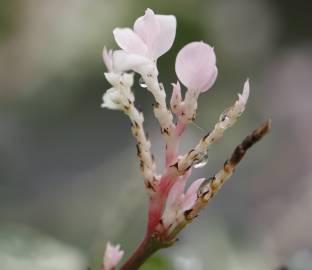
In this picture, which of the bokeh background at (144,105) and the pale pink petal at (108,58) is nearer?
the pale pink petal at (108,58)

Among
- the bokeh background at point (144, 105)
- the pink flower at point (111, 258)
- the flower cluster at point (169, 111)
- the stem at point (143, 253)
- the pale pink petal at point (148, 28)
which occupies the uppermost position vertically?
the pale pink petal at point (148, 28)

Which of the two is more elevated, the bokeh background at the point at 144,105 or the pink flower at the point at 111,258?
the pink flower at the point at 111,258

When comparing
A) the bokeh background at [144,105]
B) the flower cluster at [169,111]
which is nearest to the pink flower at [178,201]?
the flower cluster at [169,111]

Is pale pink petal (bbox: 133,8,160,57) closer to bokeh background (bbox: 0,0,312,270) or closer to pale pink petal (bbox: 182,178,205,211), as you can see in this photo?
pale pink petal (bbox: 182,178,205,211)

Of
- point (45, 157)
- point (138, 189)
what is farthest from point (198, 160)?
point (45, 157)

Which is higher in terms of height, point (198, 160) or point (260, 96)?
point (198, 160)

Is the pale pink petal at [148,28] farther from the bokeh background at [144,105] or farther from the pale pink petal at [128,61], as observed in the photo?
the bokeh background at [144,105]

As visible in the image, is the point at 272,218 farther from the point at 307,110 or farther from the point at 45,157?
the point at 45,157

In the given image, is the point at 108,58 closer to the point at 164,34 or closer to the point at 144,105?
the point at 164,34
